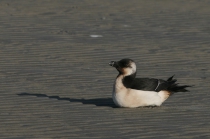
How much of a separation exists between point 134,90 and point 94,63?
3134 mm

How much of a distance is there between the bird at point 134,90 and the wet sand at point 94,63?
13cm

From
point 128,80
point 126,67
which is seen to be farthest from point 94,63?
point 128,80

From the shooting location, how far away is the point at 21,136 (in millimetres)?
8984

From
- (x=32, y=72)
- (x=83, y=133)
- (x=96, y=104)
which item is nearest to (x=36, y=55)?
(x=32, y=72)

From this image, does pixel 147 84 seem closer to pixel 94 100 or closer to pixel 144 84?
pixel 144 84

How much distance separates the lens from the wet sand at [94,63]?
9570 millimetres

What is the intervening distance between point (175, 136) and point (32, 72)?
4.26 metres

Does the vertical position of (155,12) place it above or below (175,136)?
above

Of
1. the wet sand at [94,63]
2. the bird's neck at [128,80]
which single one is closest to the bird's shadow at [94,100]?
the wet sand at [94,63]

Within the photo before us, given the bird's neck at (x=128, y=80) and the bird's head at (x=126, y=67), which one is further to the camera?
the bird's head at (x=126, y=67)

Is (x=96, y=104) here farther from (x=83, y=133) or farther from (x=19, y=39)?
(x=19, y=39)

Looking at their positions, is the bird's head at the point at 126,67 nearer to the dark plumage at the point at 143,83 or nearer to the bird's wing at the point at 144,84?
the dark plumage at the point at 143,83

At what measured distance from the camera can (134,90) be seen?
10.4 meters

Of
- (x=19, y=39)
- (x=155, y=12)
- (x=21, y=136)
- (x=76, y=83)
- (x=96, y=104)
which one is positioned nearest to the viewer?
(x=21, y=136)
